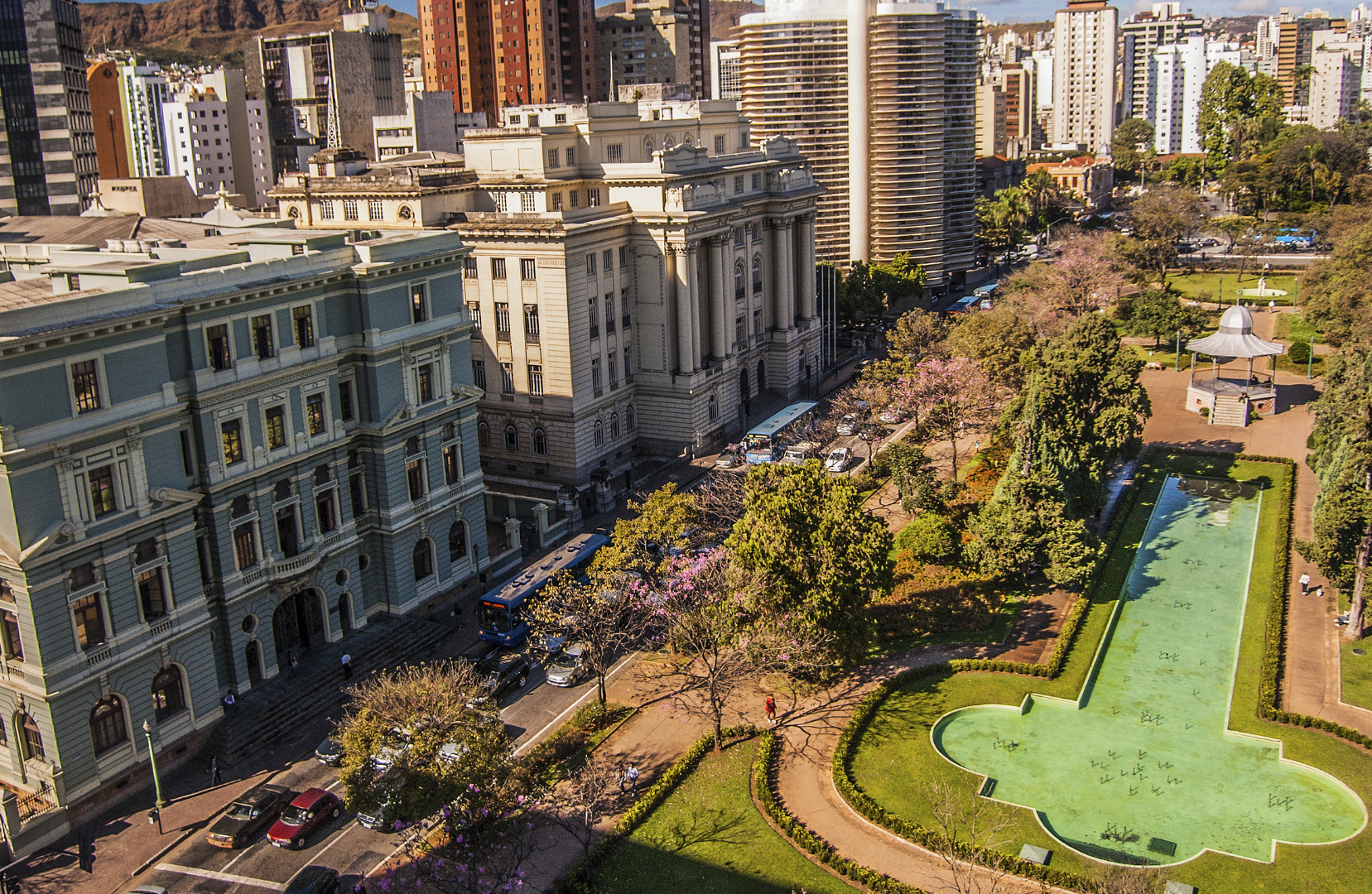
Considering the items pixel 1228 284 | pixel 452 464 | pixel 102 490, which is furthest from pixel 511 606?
pixel 1228 284

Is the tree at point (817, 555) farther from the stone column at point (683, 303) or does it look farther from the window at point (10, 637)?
the stone column at point (683, 303)

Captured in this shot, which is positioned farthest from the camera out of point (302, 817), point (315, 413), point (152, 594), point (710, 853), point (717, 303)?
point (717, 303)

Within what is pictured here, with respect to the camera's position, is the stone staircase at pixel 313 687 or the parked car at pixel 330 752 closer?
the parked car at pixel 330 752

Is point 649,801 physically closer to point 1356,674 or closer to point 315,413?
point 315,413

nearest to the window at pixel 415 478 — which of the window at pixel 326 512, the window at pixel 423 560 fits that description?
the window at pixel 423 560

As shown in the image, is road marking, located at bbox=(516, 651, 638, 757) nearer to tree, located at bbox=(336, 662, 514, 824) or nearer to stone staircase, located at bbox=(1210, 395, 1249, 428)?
tree, located at bbox=(336, 662, 514, 824)

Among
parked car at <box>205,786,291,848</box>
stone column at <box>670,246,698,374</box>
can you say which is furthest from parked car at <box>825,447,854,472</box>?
parked car at <box>205,786,291,848</box>

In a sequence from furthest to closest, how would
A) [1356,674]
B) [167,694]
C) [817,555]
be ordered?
[1356,674], [817,555], [167,694]
